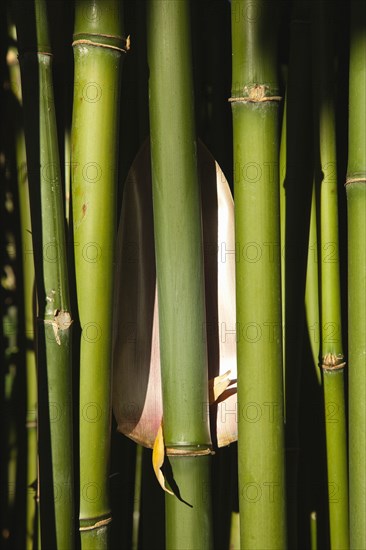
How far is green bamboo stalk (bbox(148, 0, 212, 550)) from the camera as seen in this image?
0.64 metres

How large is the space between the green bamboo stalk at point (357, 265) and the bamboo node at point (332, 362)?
→ 0.18ft

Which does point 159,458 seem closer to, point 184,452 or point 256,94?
point 184,452

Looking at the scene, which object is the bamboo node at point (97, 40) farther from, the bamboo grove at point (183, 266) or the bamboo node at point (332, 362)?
the bamboo node at point (332, 362)

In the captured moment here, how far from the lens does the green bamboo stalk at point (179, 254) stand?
64 centimetres

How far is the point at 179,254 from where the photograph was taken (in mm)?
646

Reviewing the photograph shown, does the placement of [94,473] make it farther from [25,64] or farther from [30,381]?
[25,64]

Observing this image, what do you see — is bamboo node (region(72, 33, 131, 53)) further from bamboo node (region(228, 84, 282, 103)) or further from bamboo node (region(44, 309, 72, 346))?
bamboo node (region(44, 309, 72, 346))

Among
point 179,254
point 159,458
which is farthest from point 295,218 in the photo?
point 159,458

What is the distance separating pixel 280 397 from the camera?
2.17 ft

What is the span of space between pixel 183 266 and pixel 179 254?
1cm

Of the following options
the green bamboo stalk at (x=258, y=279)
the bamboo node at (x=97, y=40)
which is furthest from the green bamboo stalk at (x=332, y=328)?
the bamboo node at (x=97, y=40)

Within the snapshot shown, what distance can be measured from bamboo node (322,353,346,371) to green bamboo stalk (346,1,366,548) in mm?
55

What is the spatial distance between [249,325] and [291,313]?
0.35ft

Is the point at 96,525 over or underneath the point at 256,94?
underneath
